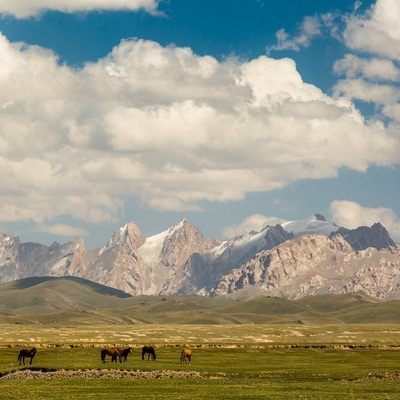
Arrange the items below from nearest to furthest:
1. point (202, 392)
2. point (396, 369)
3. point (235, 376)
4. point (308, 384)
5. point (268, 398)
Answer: point (268, 398) < point (202, 392) < point (308, 384) < point (235, 376) < point (396, 369)

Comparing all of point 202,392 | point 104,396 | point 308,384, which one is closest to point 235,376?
point 308,384

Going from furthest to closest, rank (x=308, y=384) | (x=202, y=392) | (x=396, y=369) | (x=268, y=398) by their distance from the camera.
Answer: (x=396, y=369)
(x=308, y=384)
(x=202, y=392)
(x=268, y=398)

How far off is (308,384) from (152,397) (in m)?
18.8

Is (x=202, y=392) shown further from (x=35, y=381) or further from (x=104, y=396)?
(x=35, y=381)

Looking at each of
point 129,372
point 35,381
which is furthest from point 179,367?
point 35,381

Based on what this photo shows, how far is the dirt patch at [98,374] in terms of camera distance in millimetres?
81625

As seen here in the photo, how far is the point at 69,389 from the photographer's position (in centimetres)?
6700

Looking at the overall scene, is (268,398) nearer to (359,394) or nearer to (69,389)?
(359,394)

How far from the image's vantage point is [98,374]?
8394cm

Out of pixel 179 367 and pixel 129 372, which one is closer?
pixel 129 372

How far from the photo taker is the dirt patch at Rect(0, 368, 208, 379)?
81625 millimetres

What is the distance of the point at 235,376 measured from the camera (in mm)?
82625

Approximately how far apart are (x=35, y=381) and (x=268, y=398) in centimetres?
2816

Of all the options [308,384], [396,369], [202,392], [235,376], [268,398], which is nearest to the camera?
[268,398]
